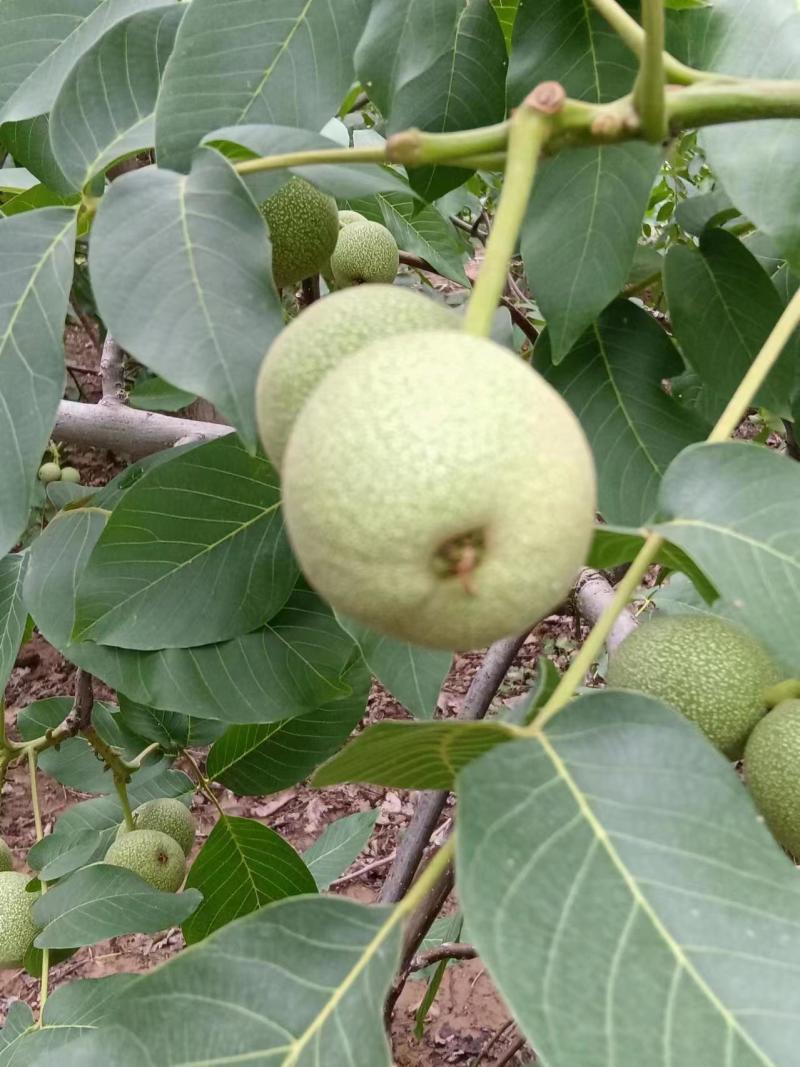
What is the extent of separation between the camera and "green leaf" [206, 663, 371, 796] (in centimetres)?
143

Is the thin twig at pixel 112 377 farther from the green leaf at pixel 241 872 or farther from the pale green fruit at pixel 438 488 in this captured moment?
the pale green fruit at pixel 438 488

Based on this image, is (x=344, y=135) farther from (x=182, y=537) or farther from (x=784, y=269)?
(x=182, y=537)

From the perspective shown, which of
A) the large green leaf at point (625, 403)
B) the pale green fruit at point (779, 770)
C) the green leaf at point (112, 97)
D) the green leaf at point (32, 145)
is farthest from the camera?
the green leaf at point (32, 145)

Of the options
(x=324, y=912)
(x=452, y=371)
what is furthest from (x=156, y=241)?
(x=324, y=912)

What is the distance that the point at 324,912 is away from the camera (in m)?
0.60

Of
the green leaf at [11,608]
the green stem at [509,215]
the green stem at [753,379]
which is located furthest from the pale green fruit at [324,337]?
the green leaf at [11,608]

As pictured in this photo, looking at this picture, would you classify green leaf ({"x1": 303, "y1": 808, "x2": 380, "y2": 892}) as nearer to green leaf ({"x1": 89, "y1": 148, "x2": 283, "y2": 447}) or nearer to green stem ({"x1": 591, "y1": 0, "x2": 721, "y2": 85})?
green leaf ({"x1": 89, "y1": 148, "x2": 283, "y2": 447})

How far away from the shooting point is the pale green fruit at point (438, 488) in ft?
1.36

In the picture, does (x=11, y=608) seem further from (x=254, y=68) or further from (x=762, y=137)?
(x=762, y=137)

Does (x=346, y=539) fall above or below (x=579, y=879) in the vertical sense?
above

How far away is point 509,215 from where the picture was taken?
514 mm

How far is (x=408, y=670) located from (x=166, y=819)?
808mm

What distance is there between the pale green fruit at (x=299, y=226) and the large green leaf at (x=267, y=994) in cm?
69

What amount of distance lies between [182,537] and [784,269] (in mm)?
806
